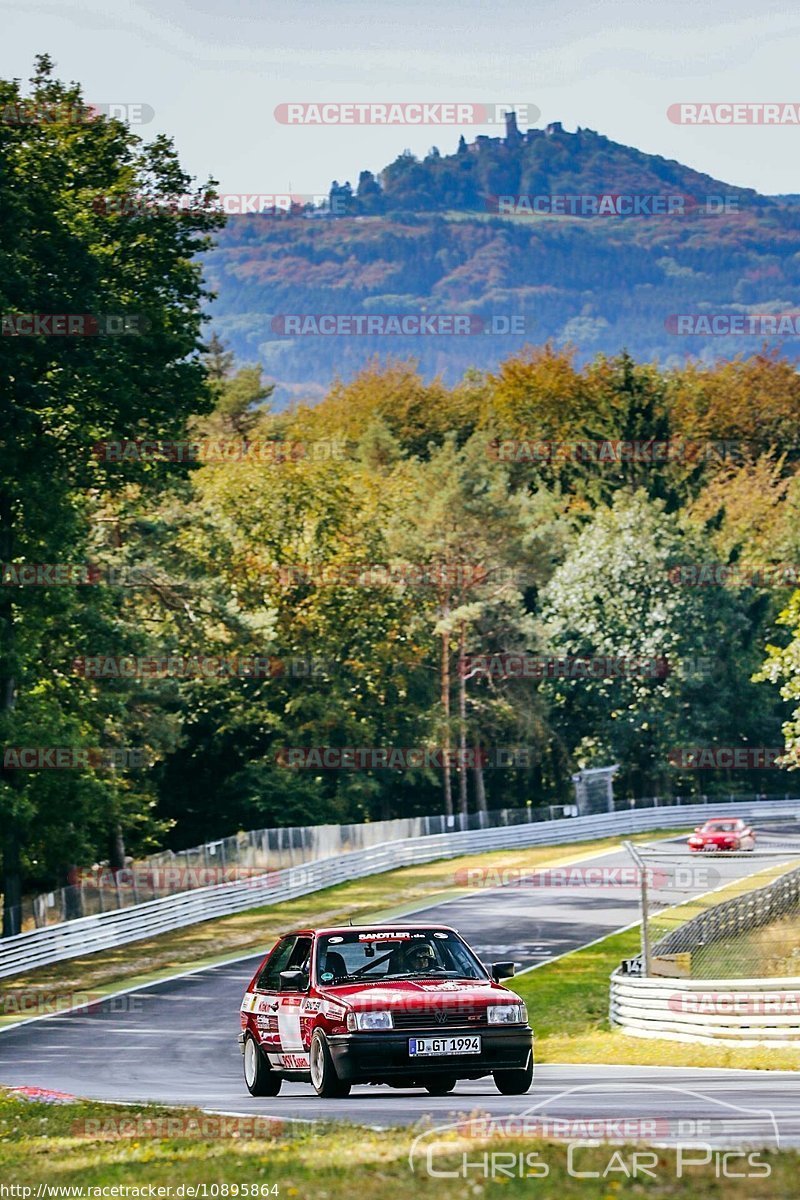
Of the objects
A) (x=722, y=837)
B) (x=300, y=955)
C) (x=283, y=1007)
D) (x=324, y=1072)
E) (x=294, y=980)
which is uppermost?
(x=300, y=955)

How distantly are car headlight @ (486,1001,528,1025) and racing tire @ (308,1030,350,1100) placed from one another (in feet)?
4.53

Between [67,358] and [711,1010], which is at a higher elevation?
[67,358]

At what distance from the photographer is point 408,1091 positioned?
17188mm

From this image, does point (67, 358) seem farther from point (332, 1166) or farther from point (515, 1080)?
point (332, 1166)

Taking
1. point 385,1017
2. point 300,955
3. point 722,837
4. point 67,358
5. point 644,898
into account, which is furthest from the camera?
point 722,837

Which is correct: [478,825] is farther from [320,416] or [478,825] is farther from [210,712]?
[320,416]

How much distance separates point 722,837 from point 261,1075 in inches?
1693

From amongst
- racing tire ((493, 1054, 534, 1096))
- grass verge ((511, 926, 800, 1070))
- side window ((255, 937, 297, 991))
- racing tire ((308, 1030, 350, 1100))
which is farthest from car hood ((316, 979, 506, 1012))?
grass verge ((511, 926, 800, 1070))

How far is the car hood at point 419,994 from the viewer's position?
48.4 feet

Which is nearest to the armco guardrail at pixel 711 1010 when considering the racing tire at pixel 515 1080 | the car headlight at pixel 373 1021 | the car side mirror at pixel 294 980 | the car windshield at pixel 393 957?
the car windshield at pixel 393 957

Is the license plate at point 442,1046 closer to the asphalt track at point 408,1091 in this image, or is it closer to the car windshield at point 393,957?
the asphalt track at point 408,1091

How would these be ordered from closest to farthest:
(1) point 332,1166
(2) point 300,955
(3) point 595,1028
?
(1) point 332,1166 < (2) point 300,955 < (3) point 595,1028

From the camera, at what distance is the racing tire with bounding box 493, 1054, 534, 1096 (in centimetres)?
1527

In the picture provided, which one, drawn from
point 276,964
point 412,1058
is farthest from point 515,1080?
point 276,964
